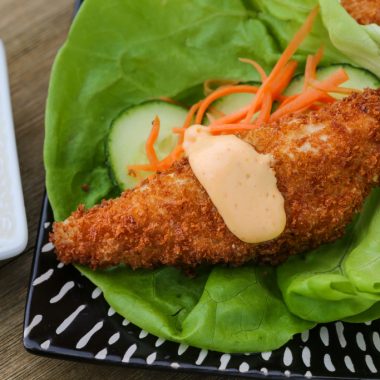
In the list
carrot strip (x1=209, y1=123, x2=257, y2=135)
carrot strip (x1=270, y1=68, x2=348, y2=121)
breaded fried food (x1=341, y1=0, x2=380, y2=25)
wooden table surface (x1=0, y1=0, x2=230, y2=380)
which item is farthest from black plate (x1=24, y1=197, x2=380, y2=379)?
breaded fried food (x1=341, y1=0, x2=380, y2=25)

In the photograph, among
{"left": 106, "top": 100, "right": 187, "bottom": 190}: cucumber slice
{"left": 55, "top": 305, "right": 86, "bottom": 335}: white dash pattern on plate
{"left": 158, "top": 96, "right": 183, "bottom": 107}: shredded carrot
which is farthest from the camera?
{"left": 158, "top": 96, "right": 183, "bottom": 107}: shredded carrot

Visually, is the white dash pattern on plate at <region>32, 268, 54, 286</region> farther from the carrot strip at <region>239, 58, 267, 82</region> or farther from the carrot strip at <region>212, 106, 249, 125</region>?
the carrot strip at <region>239, 58, 267, 82</region>

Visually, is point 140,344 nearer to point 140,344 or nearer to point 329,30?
point 140,344

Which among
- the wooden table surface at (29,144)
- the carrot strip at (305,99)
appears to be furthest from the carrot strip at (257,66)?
the wooden table surface at (29,144)

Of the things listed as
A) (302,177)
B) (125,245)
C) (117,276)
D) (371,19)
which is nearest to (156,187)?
(125,245)

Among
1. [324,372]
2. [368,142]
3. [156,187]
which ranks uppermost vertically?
[156,187]

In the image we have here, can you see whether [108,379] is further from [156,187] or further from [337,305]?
[337,305]

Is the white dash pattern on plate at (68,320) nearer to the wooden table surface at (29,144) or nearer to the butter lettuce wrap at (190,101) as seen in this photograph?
the butter lettuce wrap at (190,101)
